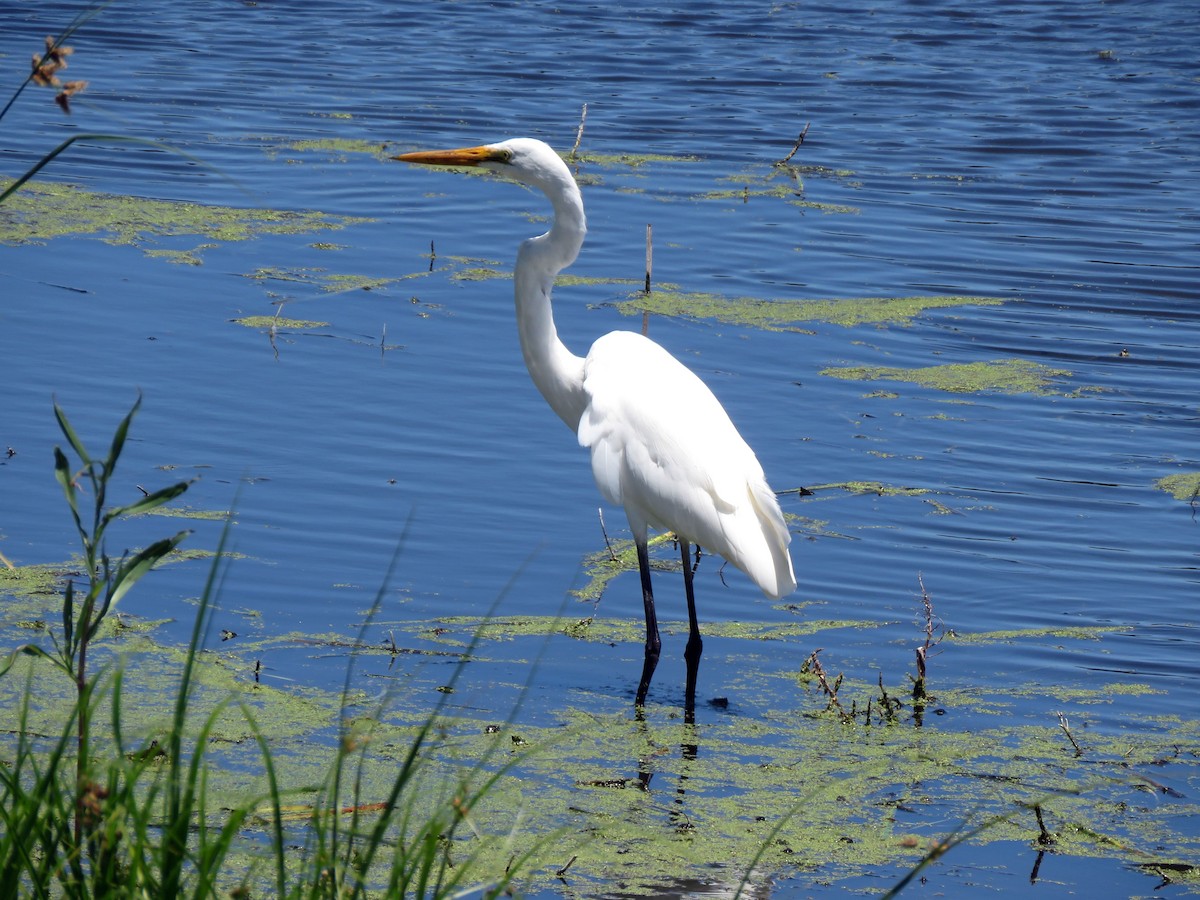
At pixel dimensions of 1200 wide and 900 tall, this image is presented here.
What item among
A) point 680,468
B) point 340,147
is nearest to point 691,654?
point 680,468

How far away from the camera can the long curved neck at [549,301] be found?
4688mm

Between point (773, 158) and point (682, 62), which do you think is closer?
point (773, 158)

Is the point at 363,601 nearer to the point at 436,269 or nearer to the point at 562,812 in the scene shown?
the point at 562,812

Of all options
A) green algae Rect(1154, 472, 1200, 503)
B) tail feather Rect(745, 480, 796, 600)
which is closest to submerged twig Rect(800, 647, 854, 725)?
tail feather Rect(745, 480, 796, 600)

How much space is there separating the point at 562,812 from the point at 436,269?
15.1 feet

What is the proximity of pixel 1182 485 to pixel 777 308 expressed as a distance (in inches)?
89.2

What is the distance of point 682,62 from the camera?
14219 mm

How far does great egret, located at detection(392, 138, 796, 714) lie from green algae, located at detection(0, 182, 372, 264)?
3.17 meters

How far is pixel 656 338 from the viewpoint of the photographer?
7.12 m

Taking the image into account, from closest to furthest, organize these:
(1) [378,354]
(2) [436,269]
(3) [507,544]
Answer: (3) [507,544] → (1) [378,354] → (2) [436,269]

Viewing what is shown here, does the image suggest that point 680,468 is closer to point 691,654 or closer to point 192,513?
point 691,654

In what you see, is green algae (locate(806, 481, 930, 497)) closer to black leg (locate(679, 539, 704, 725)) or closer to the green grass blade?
black leg (locate(679, 539, 704, 725))

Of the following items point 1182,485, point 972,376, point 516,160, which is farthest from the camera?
point 972,376

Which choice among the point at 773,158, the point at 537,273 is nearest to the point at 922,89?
the point at 773,158
